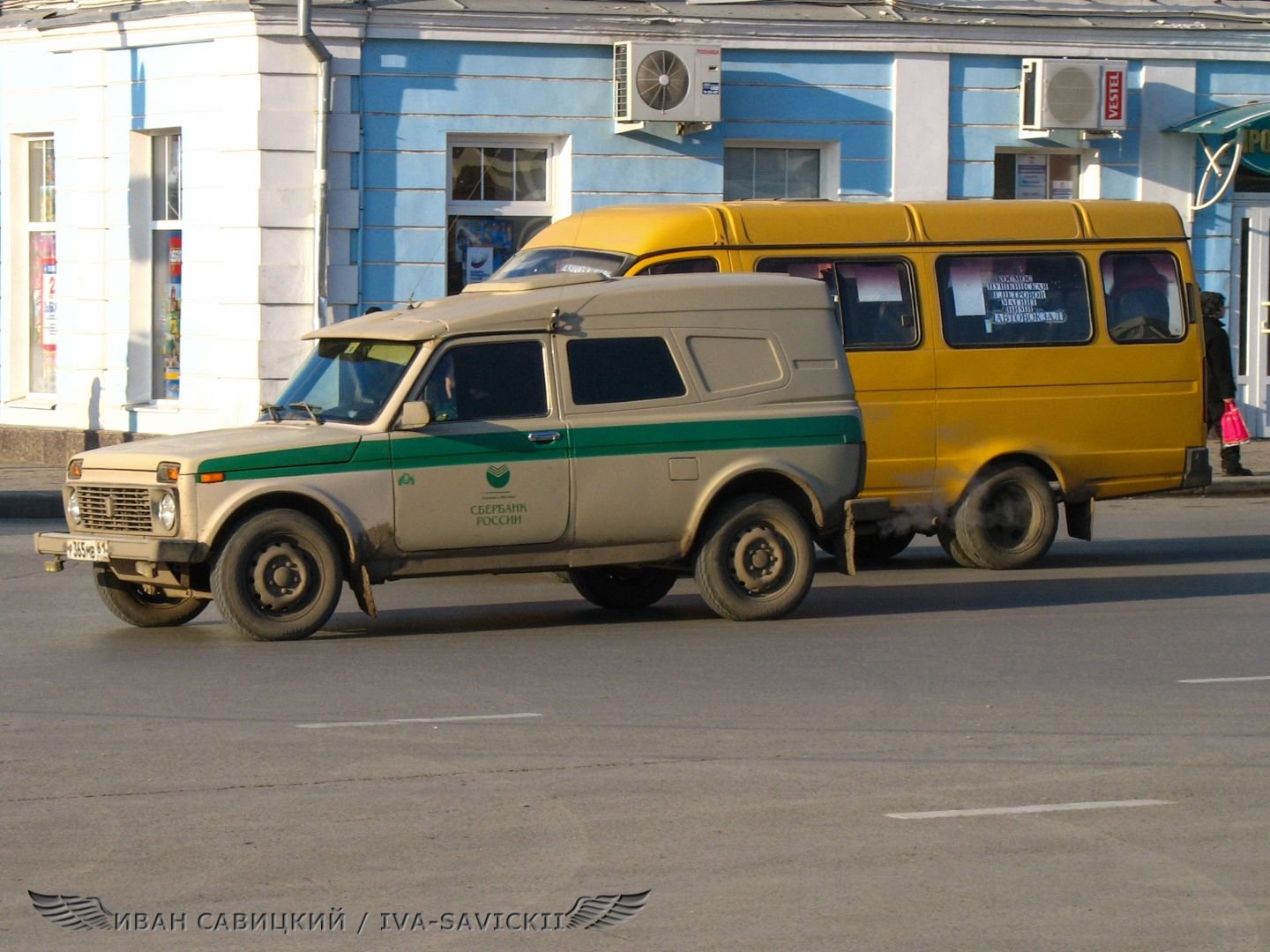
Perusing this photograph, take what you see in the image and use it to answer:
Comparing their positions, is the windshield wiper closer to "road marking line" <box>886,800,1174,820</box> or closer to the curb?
"road marking line" <box>886,800,1174,820</box>

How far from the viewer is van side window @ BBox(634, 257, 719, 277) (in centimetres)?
1310

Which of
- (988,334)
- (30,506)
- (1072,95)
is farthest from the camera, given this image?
(1072,95)

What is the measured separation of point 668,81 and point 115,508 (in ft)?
35.5

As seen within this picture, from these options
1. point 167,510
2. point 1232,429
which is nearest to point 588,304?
point 167,510

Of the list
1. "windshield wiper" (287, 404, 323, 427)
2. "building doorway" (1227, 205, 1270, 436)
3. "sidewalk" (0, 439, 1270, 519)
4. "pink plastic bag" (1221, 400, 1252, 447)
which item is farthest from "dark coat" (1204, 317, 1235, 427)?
"windshield wiper" (287, 404, 323, 427)

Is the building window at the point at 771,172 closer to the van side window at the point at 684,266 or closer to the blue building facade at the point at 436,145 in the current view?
the blue building facade at the point at 436,145

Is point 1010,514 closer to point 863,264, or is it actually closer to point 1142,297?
point 1142,297

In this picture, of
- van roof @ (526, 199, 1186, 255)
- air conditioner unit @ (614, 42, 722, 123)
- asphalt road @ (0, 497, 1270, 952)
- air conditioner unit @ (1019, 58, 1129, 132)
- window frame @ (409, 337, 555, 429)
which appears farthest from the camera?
air conditioner unit @ (1019, 58, 1129, 132)

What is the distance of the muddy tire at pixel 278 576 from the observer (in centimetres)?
1012

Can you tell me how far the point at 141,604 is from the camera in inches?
429

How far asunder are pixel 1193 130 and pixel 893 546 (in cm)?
896

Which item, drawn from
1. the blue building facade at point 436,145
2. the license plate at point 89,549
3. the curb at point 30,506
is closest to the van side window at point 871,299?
the license plate at point 89,549

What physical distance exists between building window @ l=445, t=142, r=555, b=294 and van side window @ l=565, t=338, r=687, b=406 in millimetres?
9351

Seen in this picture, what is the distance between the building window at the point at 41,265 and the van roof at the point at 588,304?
11.5 meters
